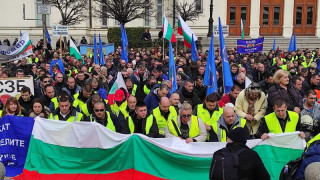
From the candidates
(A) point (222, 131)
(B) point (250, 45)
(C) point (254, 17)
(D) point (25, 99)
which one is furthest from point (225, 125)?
Result: (C) point (254, 17)

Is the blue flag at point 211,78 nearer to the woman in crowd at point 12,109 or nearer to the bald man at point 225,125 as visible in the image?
the bald man at point 225,125

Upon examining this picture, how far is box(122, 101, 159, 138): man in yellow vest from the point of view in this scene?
6129 mm

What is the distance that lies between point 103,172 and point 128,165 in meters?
0.43

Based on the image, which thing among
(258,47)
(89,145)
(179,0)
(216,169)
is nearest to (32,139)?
(89,145)

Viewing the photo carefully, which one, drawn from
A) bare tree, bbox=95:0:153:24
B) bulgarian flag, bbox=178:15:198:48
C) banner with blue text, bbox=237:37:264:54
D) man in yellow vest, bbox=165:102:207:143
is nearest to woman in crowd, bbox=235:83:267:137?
man in yellow vest, bbox=165:102:207:143

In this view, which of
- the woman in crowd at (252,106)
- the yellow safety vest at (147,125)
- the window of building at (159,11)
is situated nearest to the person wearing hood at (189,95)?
the woman in crowd at (252,106)

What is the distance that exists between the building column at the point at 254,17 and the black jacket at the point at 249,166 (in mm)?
30151

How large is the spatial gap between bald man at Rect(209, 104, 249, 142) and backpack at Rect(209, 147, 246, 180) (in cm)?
201

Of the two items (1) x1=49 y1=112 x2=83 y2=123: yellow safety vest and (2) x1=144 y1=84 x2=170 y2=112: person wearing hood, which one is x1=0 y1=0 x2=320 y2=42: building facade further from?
(1) x1=49 y1=112 x2=83 y2=123: yellow safety vest

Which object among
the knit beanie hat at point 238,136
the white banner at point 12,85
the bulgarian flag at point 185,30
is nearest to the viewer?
the knit beanie hat at point 238,136

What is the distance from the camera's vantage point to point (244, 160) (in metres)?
3.65

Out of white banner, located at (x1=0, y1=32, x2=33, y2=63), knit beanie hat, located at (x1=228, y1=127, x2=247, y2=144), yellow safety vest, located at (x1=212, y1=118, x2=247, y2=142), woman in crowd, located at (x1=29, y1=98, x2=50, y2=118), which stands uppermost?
white banner, located at (x1=0, y1=32, x2=33, y2=63)

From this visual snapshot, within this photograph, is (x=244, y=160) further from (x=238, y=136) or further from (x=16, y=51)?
(x=16, y=51)

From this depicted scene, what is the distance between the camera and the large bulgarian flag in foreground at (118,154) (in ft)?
17.9
